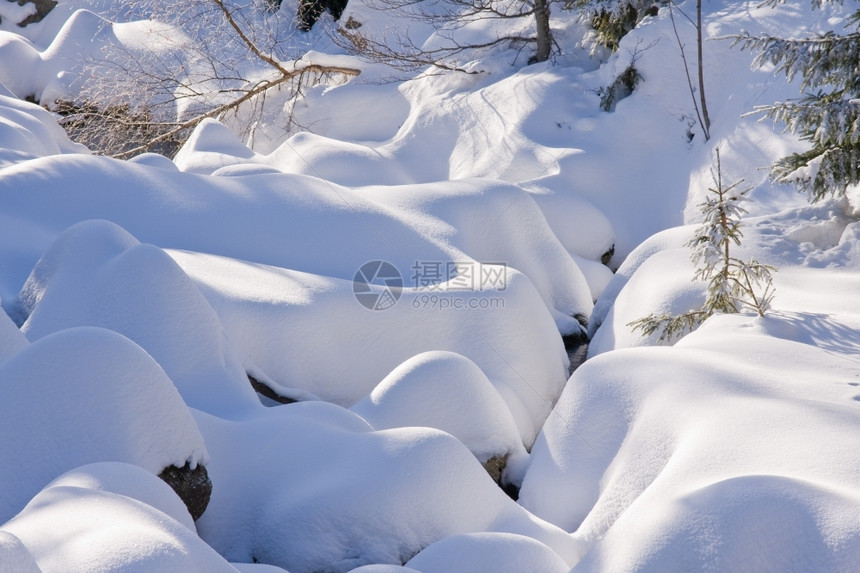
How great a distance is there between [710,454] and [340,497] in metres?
1.33

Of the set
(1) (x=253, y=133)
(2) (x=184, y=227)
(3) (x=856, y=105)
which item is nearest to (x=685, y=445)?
(3) (x=856, y=105)

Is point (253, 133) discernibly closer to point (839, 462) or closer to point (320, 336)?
point (320, 336)

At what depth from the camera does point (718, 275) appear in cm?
419

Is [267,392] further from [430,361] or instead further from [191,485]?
[191,485]

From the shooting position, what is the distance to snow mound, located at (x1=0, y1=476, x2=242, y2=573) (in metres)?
1.72

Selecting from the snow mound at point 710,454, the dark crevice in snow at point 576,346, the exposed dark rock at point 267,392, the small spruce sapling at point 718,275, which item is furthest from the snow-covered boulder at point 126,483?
the dark crevice in snow at point 576,346

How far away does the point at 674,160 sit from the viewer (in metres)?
7.45

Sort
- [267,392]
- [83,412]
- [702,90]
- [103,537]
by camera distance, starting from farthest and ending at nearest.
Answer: [702,90] < [267,392] < [83,412] < [103,537]

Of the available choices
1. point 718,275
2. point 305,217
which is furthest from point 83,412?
point 718,275

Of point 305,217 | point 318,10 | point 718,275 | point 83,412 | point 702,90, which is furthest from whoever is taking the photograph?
point 318,10

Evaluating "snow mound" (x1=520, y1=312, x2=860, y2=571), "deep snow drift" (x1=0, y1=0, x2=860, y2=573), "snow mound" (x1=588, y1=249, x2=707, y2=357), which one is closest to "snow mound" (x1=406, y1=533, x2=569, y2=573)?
"deep snow drift" (x1=0, y1=0, x2=860, y2=573)

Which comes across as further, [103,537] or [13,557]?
[103,537]

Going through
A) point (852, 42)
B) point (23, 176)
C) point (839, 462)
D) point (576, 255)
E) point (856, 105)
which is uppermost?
point (852, 42)

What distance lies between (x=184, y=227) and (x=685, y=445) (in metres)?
3.47
